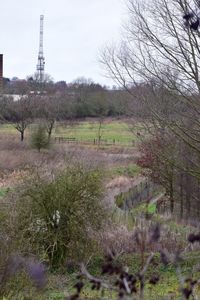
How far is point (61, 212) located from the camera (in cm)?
1606

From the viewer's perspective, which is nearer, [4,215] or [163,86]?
[163,86]

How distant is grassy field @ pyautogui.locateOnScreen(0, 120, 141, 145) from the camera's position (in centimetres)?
5714

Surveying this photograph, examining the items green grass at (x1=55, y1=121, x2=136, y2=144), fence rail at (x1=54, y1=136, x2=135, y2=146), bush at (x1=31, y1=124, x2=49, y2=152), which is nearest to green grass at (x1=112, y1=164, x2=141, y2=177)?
bush at (x1=31, y1=124, x2=49, y2=152)

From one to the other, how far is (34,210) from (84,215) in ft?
4.69

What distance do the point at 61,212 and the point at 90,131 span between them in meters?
49.2

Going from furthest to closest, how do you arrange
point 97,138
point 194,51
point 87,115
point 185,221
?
point 87,115 < point 97,138 < point 185,221 < point 194,51

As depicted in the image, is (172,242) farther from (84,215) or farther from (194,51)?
(194,51)

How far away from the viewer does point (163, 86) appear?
1367 centimetres

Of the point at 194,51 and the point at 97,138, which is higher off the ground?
the point at 194,51

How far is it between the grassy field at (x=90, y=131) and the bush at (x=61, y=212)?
36.6m

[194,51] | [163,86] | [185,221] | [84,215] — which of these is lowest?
[185,221]

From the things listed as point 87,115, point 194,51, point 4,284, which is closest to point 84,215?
point 194,51

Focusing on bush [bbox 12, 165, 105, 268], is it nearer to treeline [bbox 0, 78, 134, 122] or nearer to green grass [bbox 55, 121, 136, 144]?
green grass [bbox 55, 121, 136, 144]

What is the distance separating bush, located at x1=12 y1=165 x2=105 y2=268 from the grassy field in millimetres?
36645
